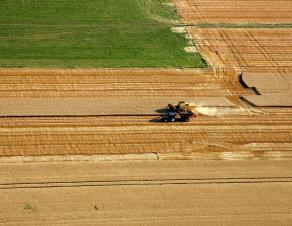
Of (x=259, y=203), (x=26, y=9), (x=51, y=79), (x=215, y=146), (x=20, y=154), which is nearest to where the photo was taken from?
(x=259, y=203)

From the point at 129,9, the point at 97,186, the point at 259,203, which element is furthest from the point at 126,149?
the point at 129,9

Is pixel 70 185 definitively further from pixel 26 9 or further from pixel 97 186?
pixel 26 9

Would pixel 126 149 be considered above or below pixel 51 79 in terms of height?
below

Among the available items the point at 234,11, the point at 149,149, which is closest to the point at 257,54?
the point at 234,11

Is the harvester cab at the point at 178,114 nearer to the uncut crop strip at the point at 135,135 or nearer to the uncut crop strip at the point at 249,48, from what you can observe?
the uncut crop strip at the point at 135,135

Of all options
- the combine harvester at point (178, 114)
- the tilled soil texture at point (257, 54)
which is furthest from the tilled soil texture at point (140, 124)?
the tilled soil texture at point (257, 54)

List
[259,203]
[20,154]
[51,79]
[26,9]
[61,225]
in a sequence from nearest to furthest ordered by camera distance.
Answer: [61,225] < [259,203] < [20,154] < [51,79] < [26,9]

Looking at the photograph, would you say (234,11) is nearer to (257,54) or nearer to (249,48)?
(249,48)
